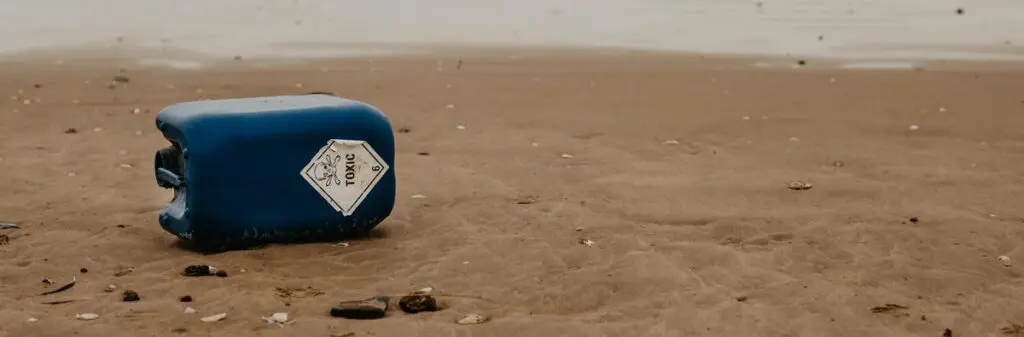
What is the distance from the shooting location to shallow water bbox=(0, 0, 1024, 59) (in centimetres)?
1445

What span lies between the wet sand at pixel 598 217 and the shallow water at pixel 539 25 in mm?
3418

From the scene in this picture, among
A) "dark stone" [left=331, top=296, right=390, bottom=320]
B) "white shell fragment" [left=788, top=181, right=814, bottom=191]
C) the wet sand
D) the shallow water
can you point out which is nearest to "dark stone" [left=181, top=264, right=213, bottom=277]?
the wet sand

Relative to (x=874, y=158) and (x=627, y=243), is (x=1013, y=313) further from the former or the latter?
(x=874, y=158)

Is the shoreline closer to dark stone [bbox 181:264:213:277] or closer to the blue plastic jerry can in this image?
the blue plastic jerry can

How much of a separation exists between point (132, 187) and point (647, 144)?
10.2 ft

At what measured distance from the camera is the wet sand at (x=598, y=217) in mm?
4523

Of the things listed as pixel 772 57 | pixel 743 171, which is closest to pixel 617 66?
pixel 772 57

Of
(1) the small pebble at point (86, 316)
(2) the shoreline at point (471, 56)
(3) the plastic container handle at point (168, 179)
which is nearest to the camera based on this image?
(1) the small pebble at point (86, 316)

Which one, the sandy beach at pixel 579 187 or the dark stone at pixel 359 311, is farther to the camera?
the sandy beach at pixel 579 187

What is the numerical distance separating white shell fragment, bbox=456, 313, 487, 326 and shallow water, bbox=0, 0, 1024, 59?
9.67 metres

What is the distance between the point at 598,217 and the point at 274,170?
1549mm

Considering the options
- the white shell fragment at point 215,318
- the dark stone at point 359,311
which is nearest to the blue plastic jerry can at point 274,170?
the white shell fragment at point 215,318

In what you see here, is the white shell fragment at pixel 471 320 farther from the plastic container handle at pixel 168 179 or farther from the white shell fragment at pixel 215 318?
the plastic container handle at pixel 168 179

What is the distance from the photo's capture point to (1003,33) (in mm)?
15461
